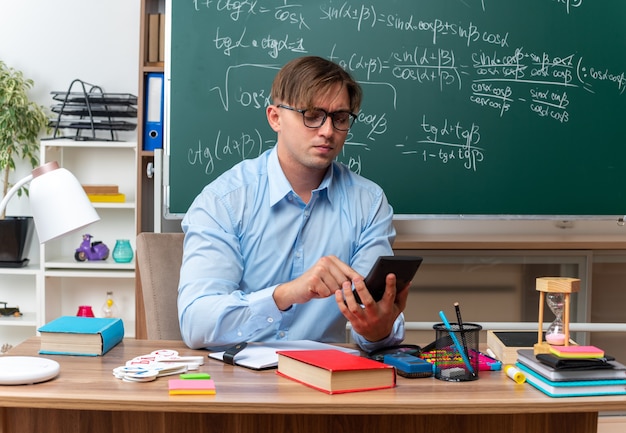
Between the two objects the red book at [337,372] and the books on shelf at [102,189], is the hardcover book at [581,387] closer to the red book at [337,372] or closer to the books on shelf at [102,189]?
the red book at [337,372]

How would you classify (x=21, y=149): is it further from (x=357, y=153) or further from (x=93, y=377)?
(x=93, y=377)

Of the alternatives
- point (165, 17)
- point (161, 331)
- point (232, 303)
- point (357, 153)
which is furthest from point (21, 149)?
point (232, 303)

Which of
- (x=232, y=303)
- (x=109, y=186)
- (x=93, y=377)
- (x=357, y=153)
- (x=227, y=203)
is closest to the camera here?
(x=93, y=377)

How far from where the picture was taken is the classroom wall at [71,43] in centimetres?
412

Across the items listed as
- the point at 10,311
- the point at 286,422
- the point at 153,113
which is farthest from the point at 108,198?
the point at 286,422

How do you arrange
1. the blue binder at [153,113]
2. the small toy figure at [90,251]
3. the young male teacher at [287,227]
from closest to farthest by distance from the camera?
the young male teacher at [287,227]
the blue binder at [153,113]
the small toy figure at [90,251]

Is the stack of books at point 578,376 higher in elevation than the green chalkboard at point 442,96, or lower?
lower

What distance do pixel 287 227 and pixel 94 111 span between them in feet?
6.96

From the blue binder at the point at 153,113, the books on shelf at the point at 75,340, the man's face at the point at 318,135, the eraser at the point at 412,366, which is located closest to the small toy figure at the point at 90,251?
the blue binder at the point at 153,113

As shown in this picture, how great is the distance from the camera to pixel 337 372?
138 centimetres

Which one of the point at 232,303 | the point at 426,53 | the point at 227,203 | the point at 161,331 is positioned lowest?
the point at 161,331

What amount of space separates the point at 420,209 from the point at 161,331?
1698mm

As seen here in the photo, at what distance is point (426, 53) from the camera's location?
3527 millimetres

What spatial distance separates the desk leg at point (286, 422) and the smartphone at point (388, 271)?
0.84 feet
